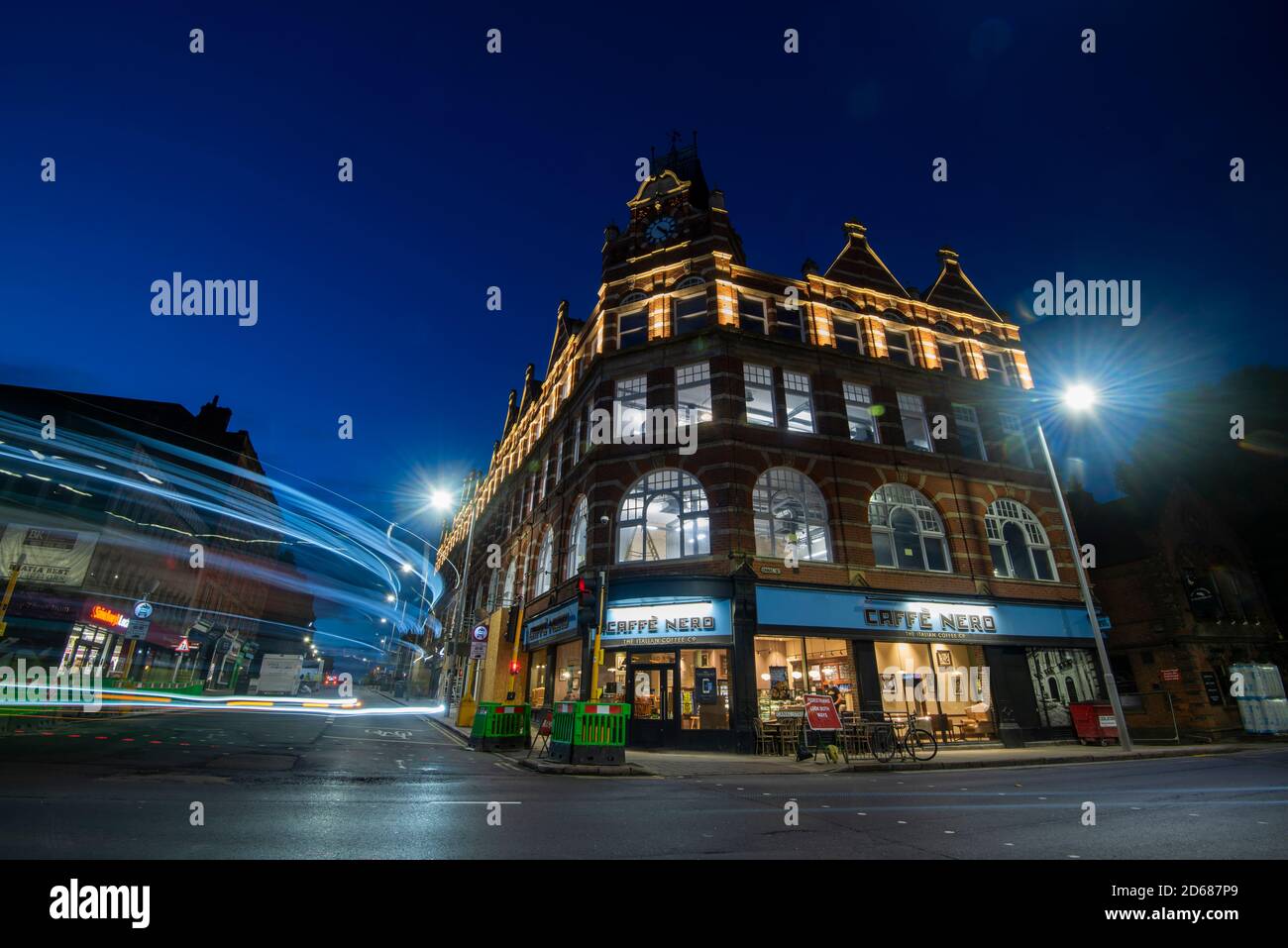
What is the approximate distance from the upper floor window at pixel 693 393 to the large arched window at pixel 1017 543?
12.8 meters

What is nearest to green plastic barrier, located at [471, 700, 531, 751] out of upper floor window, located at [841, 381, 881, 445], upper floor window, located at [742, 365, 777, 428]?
upper floor window, located at [742, 365, 777, 428]

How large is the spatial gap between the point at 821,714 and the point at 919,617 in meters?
7.60

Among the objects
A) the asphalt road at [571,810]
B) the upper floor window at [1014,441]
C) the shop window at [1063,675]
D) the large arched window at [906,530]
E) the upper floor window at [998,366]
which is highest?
the upper floor window at [998,366]

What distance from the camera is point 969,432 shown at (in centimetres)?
2491

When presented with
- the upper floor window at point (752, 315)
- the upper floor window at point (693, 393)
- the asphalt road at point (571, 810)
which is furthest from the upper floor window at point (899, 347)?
the asphalt road at point (571, 810)

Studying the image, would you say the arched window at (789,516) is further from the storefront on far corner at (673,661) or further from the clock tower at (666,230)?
the clock tower at (666,230)

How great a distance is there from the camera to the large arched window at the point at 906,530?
21.3 m

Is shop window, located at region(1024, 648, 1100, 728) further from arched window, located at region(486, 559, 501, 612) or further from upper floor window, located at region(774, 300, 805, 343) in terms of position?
arched window, located at region(486, 559, 501, 612)

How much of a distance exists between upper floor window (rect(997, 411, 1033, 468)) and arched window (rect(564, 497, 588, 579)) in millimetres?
19039

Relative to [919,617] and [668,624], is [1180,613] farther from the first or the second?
[668,624]

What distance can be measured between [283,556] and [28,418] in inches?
2436

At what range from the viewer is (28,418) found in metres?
30.4
